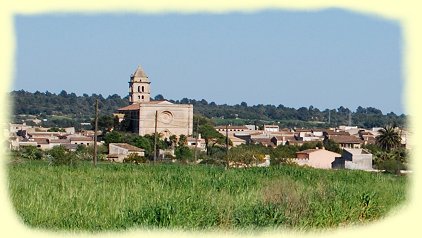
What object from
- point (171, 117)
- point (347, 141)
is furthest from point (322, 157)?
point (171, 117)

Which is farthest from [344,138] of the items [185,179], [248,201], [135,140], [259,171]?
[248,201]

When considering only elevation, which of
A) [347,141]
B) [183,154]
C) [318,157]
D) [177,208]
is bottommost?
[183,154]

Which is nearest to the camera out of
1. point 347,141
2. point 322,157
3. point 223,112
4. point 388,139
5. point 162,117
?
point 322,157

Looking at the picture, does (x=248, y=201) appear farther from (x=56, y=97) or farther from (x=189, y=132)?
(x=56, y=97)

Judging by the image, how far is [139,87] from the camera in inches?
2825

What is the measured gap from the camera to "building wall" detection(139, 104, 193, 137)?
188 ft

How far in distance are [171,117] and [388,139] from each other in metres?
24.1

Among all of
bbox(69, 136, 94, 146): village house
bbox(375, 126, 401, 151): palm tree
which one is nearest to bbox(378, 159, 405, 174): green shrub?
bbox(375, 126, 401, 151): palm tree

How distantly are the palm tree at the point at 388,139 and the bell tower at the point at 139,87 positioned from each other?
33486 millimetres

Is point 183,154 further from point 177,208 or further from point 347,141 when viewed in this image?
point 177,208

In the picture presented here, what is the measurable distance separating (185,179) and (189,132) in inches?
1907

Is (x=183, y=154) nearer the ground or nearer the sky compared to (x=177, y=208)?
nearer the ground

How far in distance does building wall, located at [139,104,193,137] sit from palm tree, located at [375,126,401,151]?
19.2m

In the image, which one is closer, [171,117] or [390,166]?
[390,166]
